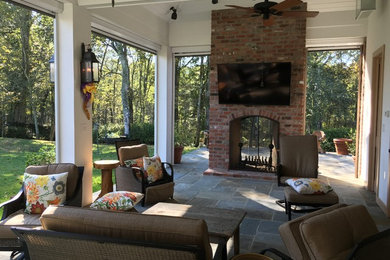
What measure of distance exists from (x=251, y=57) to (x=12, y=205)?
16.7 feet

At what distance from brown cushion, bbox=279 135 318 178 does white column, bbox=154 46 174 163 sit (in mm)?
3360

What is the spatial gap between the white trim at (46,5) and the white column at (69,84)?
0.25 feet

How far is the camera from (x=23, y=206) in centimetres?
315

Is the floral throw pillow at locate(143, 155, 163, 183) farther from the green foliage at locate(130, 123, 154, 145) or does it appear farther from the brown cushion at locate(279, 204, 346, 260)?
the green foliage at locate(130, 123, 154, 145)

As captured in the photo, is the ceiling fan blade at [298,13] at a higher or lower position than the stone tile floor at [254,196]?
higher

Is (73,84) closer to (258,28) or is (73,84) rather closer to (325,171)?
(258,28)

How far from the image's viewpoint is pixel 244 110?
22.2 ft

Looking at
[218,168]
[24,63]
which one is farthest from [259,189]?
[24,63]

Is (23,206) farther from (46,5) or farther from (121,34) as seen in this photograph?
(121,34)

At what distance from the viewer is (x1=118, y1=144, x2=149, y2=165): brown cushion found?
4.80 meters

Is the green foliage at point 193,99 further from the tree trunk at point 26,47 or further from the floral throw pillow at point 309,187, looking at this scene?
the floral throw pillow at point 309,187

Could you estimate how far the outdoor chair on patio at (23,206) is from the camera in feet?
8.76

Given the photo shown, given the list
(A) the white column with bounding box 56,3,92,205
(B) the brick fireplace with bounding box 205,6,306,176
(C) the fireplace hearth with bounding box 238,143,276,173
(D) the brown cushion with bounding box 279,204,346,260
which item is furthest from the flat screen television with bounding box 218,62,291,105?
(D) the brown cushion with bounding box 279,204,346,260

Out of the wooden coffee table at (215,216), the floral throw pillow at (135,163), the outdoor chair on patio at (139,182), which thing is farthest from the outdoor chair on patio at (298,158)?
the floral throw pillow at (135,163)
